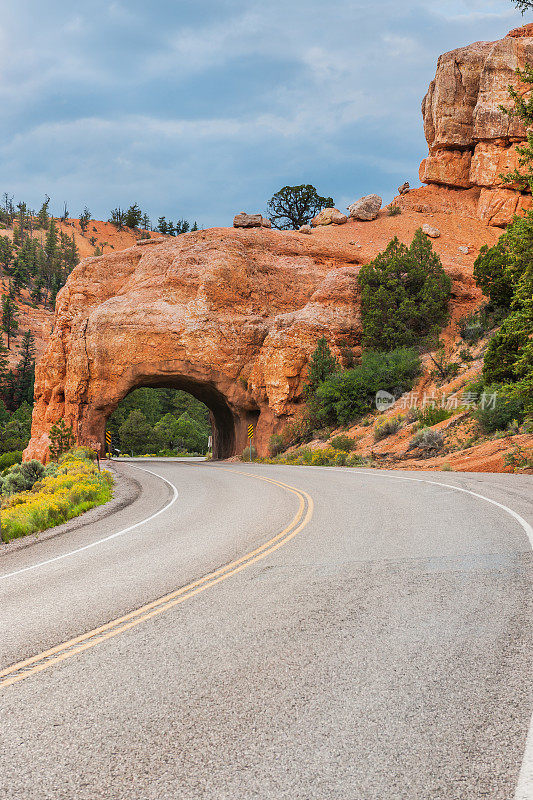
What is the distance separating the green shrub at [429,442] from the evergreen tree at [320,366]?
12700 mm

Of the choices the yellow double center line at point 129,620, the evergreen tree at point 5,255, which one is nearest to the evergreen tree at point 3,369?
the evergreen tree at point 5,255

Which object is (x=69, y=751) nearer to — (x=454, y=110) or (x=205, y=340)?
(x=205, y=340)

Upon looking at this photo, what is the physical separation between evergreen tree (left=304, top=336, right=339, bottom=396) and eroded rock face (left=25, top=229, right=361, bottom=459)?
1.08m

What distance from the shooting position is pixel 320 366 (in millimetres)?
37938

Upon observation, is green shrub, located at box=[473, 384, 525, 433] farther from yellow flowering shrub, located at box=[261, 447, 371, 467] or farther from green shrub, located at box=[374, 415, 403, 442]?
green shrub, located at box=[374, 415, 403, 442]

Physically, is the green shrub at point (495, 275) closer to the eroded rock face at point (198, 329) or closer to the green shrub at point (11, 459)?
the eroded rock face at point (198, 329)

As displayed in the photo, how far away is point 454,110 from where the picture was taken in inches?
2041

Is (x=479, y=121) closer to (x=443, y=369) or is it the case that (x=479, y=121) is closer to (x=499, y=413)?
Answer: (x=443, y=369)

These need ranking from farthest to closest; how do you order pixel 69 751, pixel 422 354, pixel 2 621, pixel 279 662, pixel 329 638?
pixel 422 354
pixel 2 621
pixel 329 638
pixel 279 662
pixel 69 751

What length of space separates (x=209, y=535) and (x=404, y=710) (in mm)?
6760

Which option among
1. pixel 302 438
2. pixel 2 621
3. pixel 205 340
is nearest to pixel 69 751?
pixel 2 621

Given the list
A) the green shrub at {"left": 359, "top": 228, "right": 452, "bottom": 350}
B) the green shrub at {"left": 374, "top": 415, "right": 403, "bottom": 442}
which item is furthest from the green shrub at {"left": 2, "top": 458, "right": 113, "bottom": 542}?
the green shrub at {"left": 359, "top": 228, "right": 452, "bottom": 350}

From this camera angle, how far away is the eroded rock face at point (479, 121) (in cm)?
4862

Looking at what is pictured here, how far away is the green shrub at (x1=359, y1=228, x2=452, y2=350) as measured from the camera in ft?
123
